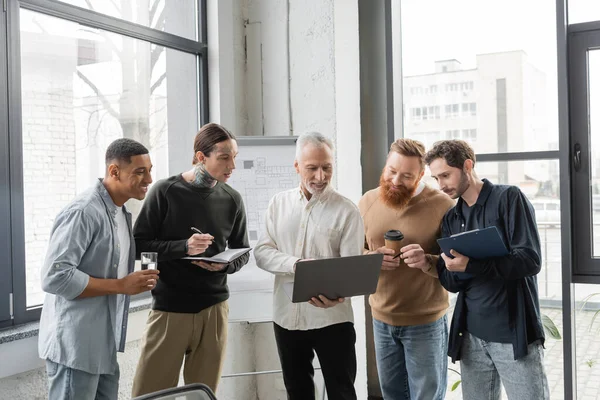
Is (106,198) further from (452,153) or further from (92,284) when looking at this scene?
(452,153)

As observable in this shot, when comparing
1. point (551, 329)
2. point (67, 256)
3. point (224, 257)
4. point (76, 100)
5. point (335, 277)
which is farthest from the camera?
point (551, 329)

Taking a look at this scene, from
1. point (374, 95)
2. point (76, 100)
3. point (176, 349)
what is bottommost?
point (176, 349)

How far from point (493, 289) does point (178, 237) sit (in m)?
1.34

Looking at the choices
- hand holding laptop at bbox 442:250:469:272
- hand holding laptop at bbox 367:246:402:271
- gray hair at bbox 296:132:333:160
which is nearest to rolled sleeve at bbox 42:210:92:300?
gray hair at bbox 296:132:333:160

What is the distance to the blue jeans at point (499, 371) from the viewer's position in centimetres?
216

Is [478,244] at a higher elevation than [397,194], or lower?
lower

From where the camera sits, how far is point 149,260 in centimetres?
233

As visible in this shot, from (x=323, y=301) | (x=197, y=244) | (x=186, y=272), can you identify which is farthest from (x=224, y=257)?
(x=323, y=301)

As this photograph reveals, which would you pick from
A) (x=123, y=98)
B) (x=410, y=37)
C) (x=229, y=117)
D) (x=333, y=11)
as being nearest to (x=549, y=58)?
(x=410, y=37)

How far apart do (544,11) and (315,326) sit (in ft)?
7.49

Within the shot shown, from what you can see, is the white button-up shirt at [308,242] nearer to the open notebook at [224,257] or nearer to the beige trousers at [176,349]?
the open notebook at [224,257]

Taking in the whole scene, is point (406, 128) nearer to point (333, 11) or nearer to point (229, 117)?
point (333, 11)

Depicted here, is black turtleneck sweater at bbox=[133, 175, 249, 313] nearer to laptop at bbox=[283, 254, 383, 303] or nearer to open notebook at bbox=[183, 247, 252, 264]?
open notebook at bbox=[183, 247, 252, 264]

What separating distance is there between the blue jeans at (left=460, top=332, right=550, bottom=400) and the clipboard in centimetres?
34
